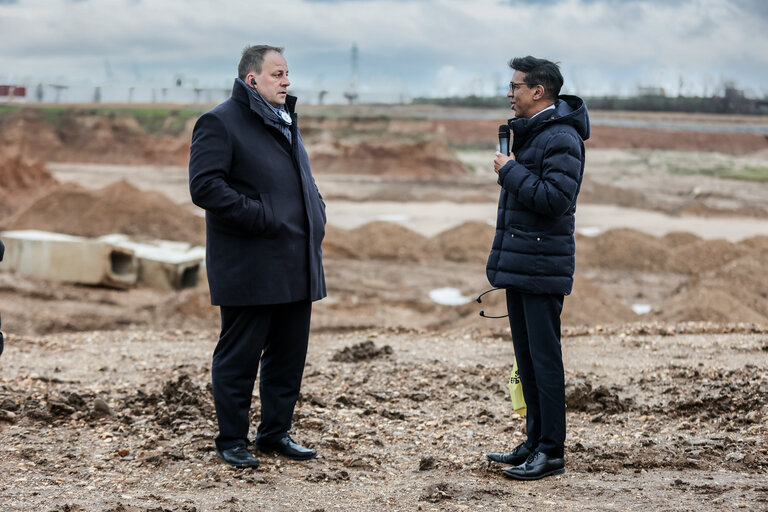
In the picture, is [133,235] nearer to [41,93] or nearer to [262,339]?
[262,339]

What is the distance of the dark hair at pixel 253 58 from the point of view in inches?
165

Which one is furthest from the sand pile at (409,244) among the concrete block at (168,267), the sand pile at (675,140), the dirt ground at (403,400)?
the sand pile at (675,140)

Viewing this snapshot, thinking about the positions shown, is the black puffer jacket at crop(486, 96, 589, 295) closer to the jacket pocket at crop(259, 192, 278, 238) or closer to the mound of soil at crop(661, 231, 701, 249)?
the jacket pocket at crop(259, 192, 278, 238)

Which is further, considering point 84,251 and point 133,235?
point 133,235

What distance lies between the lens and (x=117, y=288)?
15430 mm

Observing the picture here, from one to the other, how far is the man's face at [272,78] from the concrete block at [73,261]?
1187 centimetres

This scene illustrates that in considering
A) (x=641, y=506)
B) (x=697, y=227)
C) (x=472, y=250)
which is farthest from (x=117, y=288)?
(x=697, y=227)

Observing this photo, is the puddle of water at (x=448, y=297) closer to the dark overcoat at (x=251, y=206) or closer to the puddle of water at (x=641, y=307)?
the puddle of water at (x=641, y=307)

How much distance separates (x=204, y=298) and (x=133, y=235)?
23.0 ft

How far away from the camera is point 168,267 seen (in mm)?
15430

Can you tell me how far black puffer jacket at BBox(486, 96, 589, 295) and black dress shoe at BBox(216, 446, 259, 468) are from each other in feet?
5.05

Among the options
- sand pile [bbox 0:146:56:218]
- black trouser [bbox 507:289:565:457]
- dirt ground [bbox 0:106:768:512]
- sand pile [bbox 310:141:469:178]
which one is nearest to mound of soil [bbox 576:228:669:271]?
dirt ground [bbox 0:106:768:512]

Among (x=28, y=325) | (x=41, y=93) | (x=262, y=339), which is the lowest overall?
(x=28, y=325)

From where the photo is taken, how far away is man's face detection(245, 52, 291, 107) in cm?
418
